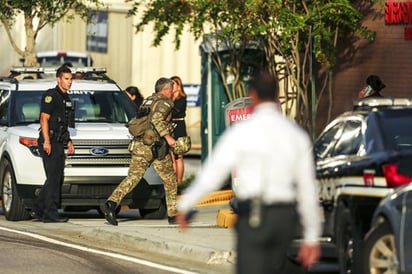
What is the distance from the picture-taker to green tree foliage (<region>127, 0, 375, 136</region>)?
2056cm

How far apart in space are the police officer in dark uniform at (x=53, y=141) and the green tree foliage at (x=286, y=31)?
12.0ft

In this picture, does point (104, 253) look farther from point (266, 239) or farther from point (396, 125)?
point (266, 239)

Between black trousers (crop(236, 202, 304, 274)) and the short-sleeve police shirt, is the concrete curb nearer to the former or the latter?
the short-sleeve police shirt

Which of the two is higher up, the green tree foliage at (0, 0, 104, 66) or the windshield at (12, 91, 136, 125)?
the green tree foliage at (0, 0, 104, 66)

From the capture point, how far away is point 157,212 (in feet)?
61.6

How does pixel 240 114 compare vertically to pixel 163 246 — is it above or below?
above

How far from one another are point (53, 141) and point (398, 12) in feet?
19.3

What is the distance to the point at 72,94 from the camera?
19.1 meters

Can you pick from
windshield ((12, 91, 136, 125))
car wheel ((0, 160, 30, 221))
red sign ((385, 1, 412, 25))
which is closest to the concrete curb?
car wheel ((0, 160, 30, 221))

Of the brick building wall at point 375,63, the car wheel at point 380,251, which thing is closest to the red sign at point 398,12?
the brick building wall at point 375,63

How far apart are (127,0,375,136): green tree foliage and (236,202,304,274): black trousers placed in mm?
11832

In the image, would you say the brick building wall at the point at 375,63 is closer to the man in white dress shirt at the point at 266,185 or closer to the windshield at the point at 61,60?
the man in white dress shirt at the point at 266,185

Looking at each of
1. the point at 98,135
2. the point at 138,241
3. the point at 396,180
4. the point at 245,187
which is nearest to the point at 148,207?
the point at 98,135

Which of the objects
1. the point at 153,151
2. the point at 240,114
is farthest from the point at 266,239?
the point at 240,114
